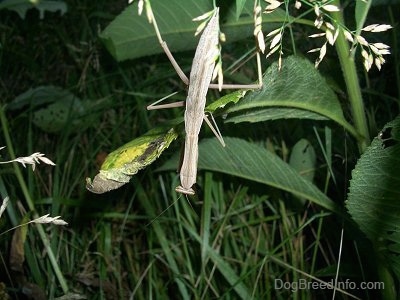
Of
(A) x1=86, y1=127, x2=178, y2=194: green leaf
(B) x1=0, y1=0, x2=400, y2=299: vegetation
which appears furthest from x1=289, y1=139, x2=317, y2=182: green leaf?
(A) x1=86, y1=127, x2=178, y2=194: green leaf

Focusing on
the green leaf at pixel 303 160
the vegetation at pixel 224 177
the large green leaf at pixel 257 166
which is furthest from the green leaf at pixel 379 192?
the green leaf at pixel 303 160

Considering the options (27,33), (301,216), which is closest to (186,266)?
(301,216)

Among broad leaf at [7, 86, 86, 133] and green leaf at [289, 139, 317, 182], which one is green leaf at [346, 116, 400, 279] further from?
broad leaf at [7, 86, 86, 133]

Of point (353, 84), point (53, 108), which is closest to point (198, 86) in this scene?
point (353, 84)

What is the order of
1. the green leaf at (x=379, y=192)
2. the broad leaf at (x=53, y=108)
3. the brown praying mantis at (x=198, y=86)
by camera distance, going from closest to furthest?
the brown praying mantis at (x=198, y=86) < the green leaf at (x=379, y=192) < the broad leaf at (x=53, y=108)

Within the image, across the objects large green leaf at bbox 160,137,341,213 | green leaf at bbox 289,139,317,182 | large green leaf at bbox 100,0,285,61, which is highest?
large green leaf at bbox 100,0,285,61

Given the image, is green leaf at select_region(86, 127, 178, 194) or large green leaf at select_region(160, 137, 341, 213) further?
large green leaf at select_region(160, 137, 341, 213)

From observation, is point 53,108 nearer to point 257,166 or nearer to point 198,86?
point 257,166

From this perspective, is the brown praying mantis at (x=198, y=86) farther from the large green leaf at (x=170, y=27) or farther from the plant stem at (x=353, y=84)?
the large green leaf at (x=170, y=27)
